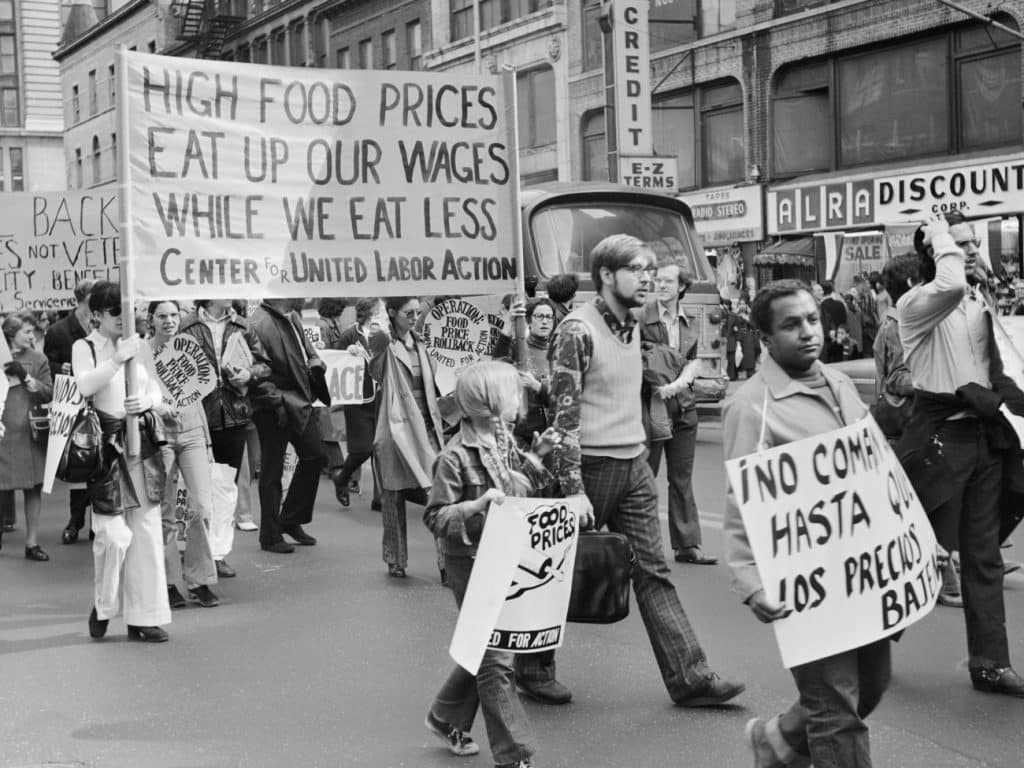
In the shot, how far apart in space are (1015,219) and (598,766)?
2229cm

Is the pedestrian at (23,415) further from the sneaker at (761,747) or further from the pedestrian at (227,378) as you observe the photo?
the sneaker at (761,747)

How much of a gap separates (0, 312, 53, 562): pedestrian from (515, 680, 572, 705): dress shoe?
17.7ft

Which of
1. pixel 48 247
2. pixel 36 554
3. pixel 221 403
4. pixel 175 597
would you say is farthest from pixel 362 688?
pixel 48 247

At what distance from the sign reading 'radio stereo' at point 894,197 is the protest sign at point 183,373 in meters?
17.1

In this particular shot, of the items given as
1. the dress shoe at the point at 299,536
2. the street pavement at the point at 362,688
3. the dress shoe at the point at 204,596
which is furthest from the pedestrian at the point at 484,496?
the dress shoe at the point at 299,536

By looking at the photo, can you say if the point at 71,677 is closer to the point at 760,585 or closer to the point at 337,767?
the point at 337,767

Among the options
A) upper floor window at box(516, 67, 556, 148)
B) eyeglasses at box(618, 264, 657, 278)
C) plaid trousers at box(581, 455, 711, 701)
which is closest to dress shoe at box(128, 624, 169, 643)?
plaid trousers at box(581, 455, 711, 701)

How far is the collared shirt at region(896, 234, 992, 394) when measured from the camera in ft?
19.3

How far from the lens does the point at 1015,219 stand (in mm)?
25297

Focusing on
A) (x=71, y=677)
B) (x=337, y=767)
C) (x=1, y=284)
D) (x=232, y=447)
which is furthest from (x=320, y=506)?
(x=337, y=767)

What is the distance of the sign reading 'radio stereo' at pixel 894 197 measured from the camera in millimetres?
25266

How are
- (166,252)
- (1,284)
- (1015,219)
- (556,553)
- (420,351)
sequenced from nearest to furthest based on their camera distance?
(556,553)
(166,252)
(420,351)
(1,284)
(1015,219)

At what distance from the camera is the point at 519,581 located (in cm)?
500

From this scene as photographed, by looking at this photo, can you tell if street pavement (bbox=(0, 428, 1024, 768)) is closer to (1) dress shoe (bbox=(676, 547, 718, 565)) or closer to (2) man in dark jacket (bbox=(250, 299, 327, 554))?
(1) dress shoe (bbox=(676, 547, 718, 565))
